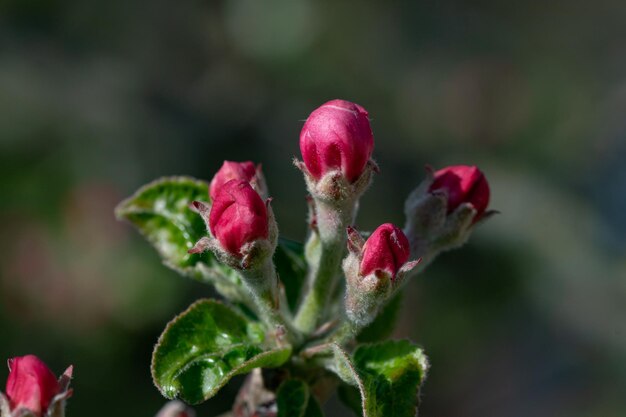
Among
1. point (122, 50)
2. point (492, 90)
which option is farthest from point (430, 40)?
point (122, 50)

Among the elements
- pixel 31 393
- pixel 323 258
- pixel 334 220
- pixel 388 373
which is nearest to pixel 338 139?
pixel 334 220

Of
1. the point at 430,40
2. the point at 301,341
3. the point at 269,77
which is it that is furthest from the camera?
the point at 430,40

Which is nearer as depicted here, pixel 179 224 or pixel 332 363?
pixel 332 363

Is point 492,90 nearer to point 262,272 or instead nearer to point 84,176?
point 84,176

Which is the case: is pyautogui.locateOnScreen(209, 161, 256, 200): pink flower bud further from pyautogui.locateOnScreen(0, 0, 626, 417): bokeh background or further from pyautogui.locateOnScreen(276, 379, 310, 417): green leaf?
pyautogui.locateOnScreen(0, 0, 626, 417): bokeh background

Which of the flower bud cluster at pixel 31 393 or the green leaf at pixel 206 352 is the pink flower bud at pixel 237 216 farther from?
the flower bud cluster at pixel 31 393

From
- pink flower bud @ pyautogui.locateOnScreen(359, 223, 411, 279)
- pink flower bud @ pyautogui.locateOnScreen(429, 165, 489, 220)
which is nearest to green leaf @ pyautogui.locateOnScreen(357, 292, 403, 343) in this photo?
pink flower bud @ pyautogui.locateOnScreen(429, 165, 489, 220)
